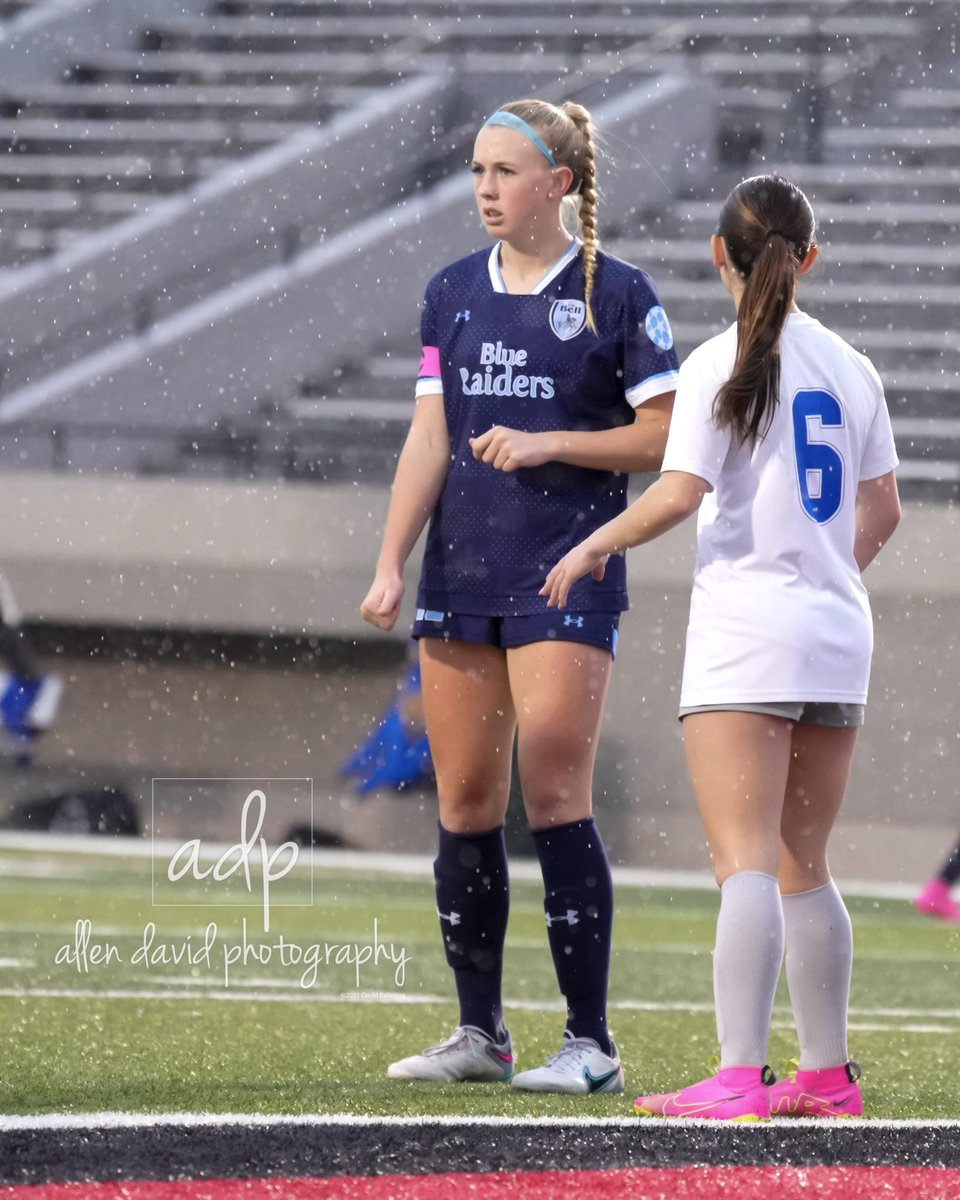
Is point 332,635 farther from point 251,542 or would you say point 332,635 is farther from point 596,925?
point 596,925

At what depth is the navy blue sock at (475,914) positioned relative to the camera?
2746mm

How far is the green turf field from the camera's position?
100 inches

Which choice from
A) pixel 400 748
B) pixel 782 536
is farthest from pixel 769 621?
pixel 400 748

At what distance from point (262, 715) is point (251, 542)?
127cm

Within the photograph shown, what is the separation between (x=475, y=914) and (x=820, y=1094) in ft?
1.93

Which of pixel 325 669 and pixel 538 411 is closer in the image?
pixel 538 411

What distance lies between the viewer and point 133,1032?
10.5ft

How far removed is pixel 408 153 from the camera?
52.3ft

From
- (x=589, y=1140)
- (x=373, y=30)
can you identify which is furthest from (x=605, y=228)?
(x=589, y=1140)

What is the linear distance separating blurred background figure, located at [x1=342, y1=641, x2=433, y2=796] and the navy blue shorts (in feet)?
30.3

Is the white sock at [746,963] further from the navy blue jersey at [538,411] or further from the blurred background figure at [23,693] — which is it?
the blurred background figure at [23,693]

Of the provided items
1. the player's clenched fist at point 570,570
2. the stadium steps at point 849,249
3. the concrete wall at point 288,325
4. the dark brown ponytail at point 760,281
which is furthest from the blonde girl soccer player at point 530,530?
the concrete wall at point 288,325

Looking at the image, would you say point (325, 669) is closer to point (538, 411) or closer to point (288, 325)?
point (288, 325)

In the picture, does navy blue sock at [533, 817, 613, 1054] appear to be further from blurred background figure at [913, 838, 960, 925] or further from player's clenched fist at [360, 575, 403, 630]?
blurred background figure at [913, 838, 960, 925]
